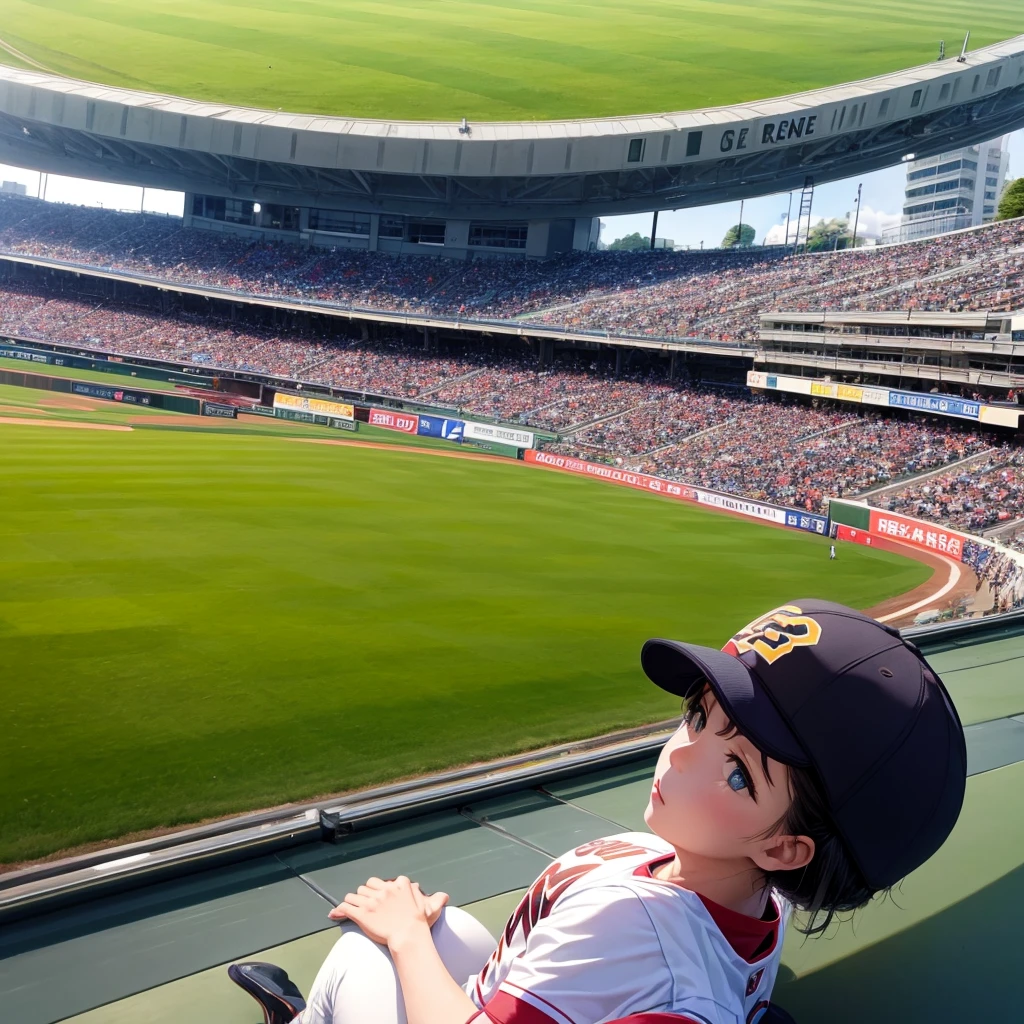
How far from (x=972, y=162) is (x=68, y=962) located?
350 ft

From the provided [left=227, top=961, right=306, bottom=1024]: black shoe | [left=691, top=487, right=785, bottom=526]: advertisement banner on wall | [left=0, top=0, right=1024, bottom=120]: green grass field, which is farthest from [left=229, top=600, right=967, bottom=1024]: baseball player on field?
[left=0, top=0, right=1024, bottom=120]: green grass field

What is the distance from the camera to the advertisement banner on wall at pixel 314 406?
41156 millimetres

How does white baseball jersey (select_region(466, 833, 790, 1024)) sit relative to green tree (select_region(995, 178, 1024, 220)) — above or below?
below

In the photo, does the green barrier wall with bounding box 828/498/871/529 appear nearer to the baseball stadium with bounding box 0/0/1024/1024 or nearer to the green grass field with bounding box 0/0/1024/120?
the baseball stadium with bounding box 0/0/1024/1024

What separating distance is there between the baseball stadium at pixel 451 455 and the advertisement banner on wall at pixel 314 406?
18cm

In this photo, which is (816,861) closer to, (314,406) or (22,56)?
(314,406)

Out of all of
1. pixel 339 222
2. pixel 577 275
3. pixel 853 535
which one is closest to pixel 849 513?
pixel 853 535

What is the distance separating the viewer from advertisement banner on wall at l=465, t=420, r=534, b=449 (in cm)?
3672

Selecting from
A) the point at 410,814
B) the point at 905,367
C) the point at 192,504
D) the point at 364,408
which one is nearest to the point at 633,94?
the point at 364,408

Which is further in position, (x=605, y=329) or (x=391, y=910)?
(x=605, y=329)

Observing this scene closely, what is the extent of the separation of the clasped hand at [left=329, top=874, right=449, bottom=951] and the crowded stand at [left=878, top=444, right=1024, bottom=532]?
24.5 m

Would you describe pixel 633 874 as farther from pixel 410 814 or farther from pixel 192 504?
pixel 192 504

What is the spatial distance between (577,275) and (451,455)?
73.2ft

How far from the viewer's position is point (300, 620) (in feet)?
36.1
